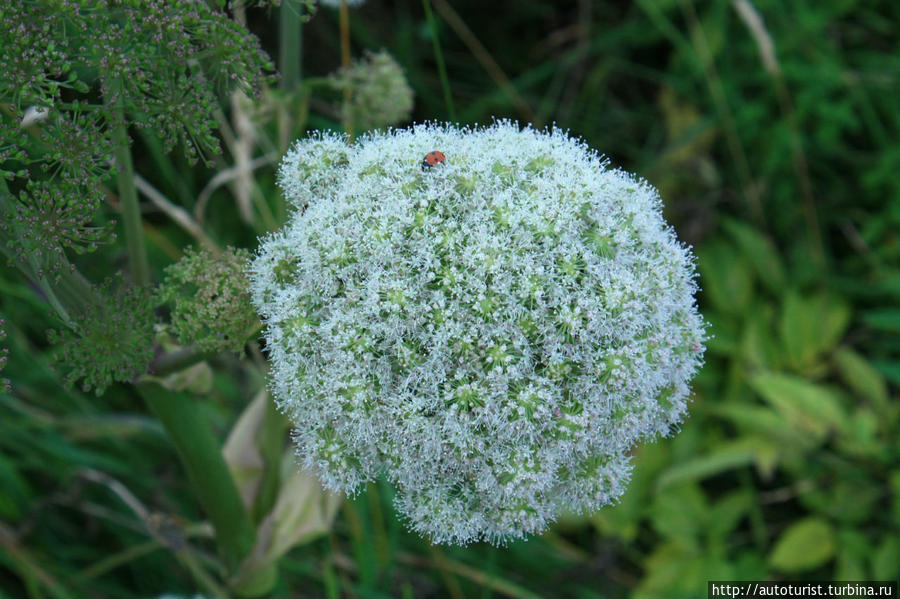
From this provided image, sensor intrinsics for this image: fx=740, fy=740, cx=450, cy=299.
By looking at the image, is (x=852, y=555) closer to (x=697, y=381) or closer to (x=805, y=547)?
(x=805, y=547)

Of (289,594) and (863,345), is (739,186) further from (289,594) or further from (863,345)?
(289,594)

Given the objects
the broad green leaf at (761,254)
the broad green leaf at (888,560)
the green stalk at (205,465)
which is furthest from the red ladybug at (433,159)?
the broad green leaf at (888,560)

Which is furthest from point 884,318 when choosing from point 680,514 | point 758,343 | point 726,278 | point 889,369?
point 680,514

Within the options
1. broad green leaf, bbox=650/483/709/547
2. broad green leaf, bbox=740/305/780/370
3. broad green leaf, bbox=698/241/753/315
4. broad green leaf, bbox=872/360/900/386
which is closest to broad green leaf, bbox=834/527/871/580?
broad green leaf, bbox=650/483/709/547

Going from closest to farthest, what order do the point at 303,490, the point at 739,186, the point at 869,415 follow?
the point at 303,490
the point at 869,415
the point at 739,186

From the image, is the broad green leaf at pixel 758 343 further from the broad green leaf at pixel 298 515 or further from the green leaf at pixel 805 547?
the broad green leaf at pixel 298 515

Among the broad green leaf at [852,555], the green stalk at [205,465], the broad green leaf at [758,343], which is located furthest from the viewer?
the broad green leaf at [758,343]

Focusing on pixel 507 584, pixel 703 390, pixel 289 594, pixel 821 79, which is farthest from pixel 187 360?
pixel 821 79
